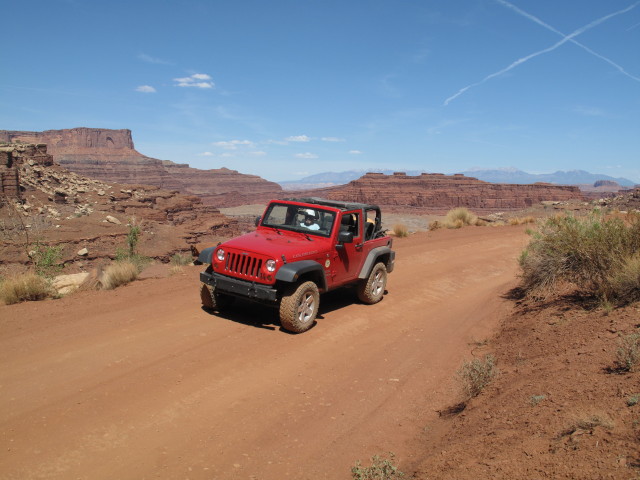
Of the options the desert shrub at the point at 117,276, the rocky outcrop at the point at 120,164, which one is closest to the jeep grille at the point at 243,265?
the desert shrub at the point at 117,276

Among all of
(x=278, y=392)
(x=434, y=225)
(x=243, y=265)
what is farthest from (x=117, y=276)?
(x=434, y=225)

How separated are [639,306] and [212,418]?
5.70m

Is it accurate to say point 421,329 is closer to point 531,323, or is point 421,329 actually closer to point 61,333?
point 531,323

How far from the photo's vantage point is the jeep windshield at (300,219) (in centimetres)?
848

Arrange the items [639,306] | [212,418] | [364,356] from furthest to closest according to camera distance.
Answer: [364,356], [639,306], [212,418]

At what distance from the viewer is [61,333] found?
7164 millimetres

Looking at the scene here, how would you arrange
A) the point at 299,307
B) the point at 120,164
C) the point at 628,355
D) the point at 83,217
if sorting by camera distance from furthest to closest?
the point at 120,164 < the point at 83,217 < the point at 299,307 < the point at 628,355

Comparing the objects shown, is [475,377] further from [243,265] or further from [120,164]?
[120,164]

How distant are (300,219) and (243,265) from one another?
168 centimetres

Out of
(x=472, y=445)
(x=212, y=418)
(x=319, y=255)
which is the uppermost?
(x=319, y=255)

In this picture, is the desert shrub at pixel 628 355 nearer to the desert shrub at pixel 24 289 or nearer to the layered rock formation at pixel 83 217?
the desert shrub at pixel 24 289

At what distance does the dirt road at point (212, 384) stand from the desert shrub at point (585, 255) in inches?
53.1

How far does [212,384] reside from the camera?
575cm

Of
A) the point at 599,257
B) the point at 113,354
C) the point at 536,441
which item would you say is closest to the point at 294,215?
the point at 113,354
